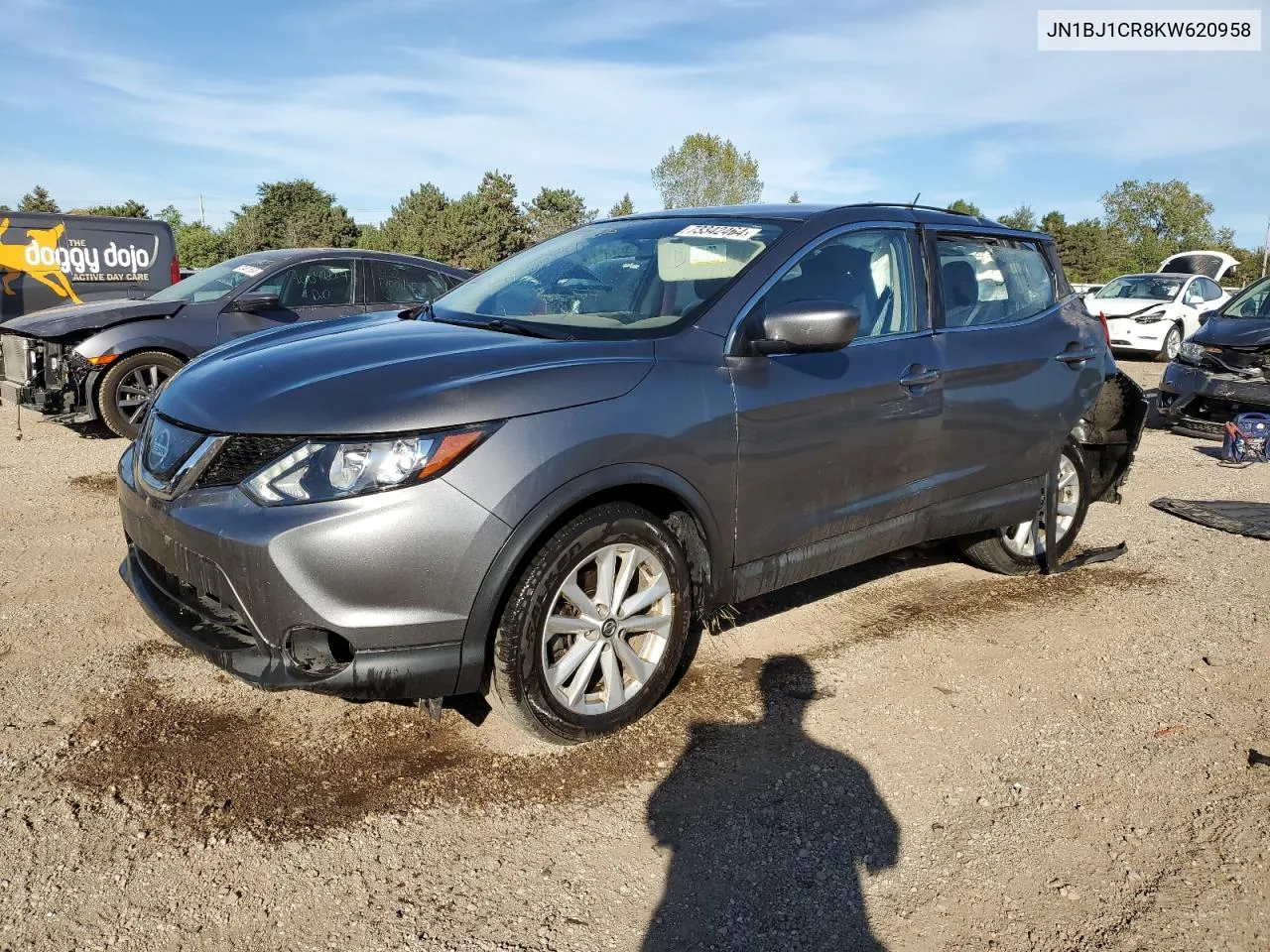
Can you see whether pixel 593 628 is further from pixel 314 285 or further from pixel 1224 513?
pixel 314 285

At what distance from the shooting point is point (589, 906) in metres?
2.44

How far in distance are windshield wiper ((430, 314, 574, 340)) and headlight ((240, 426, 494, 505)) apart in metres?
0.79

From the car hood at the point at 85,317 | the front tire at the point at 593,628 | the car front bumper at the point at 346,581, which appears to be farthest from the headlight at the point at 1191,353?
the car hood at the point at 85,317

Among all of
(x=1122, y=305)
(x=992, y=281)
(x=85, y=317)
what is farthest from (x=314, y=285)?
(x=1122, y=305)

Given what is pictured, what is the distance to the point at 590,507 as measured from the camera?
9.78ft

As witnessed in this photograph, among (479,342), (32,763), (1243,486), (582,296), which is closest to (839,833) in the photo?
(479,342)

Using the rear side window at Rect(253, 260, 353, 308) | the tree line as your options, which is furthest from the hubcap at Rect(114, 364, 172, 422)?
the tree line

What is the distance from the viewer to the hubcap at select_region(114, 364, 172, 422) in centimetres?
785

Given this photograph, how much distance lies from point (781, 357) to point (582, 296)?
2.71 feet

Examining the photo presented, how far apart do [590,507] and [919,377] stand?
5.42ft

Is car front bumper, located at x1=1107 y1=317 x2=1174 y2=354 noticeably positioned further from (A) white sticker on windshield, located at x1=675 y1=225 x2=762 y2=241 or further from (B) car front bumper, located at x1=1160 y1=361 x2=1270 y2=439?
(A) white sticker on windshield, located at x1=675 y1=225 x2=762 y2=241

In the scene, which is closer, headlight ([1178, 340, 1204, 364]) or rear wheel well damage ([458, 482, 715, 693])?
rear wheel well damage ([458, 482, 715, 693])

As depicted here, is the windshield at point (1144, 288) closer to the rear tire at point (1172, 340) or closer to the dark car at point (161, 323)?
the rear tire at point (1172, 340)

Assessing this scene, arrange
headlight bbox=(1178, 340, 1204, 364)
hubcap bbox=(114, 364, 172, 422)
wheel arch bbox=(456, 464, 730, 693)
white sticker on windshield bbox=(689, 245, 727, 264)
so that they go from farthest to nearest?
headlight bbox=(1178, 340, 1204, 364) → hubcap bbox=(114, 364, 172, 422) → white sticker on windshield bbox=(689, 245, 727, 264) → wheel arch bbox=(456, 464, 730, 693)
